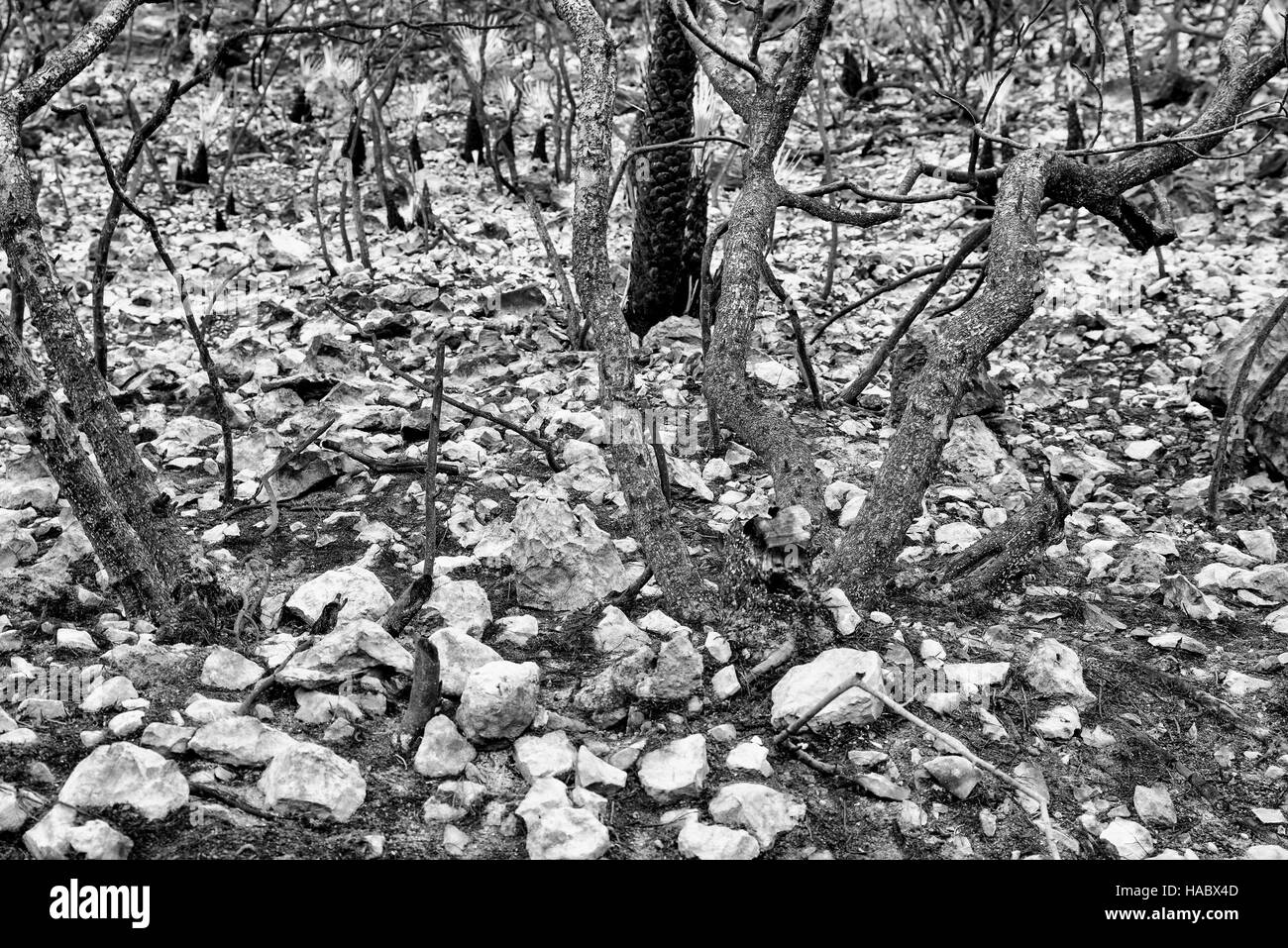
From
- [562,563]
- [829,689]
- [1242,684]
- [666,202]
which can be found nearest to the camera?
[829,689]

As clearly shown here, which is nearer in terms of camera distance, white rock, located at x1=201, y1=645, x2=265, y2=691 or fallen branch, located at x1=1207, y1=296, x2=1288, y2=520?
white rock, located at x1=201, y1=645, x2=265, y2=691

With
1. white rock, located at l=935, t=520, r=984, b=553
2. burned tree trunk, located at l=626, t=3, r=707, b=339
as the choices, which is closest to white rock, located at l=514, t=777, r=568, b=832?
white rock, located at l=935, t=520, r=984, b=553

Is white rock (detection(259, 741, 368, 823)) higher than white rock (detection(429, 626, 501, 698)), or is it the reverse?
white rock (detection(429, 626, 501, 698))

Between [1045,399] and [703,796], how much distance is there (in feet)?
9.50

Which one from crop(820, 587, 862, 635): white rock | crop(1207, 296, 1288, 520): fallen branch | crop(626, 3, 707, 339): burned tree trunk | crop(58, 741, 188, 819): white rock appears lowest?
crop(58, 741, 188, 819): white rock

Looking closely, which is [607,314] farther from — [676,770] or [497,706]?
[676,770]

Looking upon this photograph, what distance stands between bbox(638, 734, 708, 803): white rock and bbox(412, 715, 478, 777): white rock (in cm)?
36

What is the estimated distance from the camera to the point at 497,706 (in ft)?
7.51

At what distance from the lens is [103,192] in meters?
6.79

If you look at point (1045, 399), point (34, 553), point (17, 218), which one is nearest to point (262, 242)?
point (34, 553)

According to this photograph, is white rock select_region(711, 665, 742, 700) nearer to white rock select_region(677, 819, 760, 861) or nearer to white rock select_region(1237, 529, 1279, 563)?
white rock select_region(677, 819, 760, 861)

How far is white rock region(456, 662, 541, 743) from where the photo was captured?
2.29 meters
